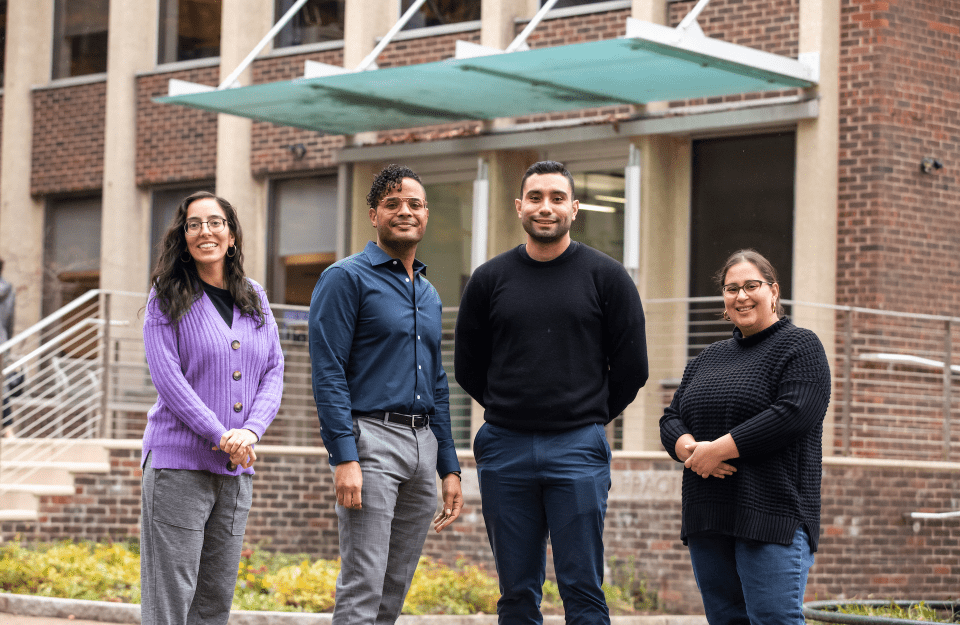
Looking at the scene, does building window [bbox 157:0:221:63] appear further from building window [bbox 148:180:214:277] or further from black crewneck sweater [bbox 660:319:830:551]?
black crewneck sweater [bbox 660:319:830:551]

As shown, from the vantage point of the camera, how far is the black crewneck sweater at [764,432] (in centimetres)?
453

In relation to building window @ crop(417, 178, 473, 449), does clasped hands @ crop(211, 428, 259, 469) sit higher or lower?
lower

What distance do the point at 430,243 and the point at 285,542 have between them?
364 centimetres

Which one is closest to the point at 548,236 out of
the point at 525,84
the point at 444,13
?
the point at 525,84

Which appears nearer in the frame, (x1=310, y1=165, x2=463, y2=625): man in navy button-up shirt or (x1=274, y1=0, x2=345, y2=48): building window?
(x1=310, y1=165, x2=463, y2=625): man in navy button-up shirt

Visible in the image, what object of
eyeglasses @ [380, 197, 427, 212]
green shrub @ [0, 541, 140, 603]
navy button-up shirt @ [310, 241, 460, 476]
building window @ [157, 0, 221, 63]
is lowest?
green shrub @ [0, 541, 140, 603]

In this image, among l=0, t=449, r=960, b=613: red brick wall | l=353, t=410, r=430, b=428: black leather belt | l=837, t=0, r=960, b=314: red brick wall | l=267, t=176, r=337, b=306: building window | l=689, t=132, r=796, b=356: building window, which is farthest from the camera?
l=267, t=176, r=337, b=306: building window

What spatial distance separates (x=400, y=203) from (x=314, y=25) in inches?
406

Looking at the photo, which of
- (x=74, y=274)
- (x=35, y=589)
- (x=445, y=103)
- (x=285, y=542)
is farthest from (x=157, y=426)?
(x=74, y=274)

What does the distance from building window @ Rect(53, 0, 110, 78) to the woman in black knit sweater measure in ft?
43.6

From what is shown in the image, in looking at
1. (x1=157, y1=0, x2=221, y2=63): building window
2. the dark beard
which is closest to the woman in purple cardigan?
the dark beard

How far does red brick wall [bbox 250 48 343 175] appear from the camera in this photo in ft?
46.9

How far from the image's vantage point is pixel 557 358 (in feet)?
15.8

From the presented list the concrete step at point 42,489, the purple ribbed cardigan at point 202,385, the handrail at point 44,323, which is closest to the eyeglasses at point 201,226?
the purple ribbed cardigan at point 202,385
